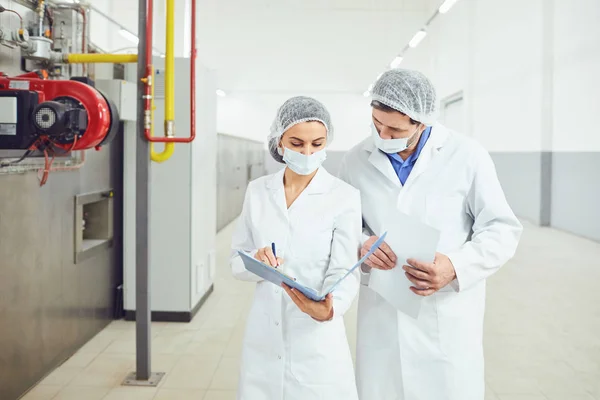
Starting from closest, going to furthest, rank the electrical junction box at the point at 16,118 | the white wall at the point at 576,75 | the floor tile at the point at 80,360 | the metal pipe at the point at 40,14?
1. the electrical junction box at the point at 16,118
2. the metal pipe at the point at 40,14
3. the floor tile at the point at 80,360
4. the white wall at the point at 576,75

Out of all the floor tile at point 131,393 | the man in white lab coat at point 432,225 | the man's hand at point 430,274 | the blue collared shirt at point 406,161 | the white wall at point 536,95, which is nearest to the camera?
the man's hand at point 430,274

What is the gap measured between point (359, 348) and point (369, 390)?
137 millimetres

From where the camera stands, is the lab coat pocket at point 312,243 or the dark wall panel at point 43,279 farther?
the dark wall panel at point 43,279

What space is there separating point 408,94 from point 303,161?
380mm

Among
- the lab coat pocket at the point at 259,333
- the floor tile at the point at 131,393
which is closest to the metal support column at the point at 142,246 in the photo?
the floor tile at the point at 131,393

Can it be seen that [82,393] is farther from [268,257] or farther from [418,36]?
[418,36]

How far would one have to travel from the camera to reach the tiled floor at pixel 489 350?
2.82 metres

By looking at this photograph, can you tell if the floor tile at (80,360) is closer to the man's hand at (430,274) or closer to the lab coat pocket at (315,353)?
the lab coat pocket at (315,353)

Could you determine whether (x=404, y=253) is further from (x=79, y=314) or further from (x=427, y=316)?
(x=79, y=314)

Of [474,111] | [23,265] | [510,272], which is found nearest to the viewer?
[23,265]

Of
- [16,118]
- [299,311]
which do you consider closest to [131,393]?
[16,118]

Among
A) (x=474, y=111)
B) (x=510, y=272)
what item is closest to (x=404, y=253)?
(x=510, y=272)

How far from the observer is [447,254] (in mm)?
1491

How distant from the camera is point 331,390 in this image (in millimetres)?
1464
